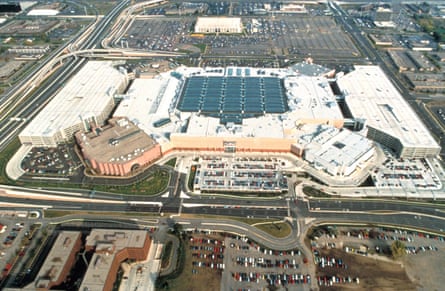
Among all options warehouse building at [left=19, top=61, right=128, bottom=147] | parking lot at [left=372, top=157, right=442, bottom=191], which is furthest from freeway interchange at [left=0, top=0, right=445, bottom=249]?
warehouse building at [left=19, top=61, right=128, bottom=147]

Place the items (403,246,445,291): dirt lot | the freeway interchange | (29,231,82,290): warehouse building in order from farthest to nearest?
the freeway interchange → (403,246,445,291): dirt lot → (29,231,82,290): warehouse building

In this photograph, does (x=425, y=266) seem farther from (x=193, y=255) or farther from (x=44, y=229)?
(x=44, y=229)

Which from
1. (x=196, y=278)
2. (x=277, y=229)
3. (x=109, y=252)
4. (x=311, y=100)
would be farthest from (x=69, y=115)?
(x=311, y=100)

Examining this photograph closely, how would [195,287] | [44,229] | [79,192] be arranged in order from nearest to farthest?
[195,287]
[44,229]
[79,192]

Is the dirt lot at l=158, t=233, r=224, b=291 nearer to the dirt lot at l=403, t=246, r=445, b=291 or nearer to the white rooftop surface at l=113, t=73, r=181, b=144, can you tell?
the dirt lot at l=403, t=246, r=445, b=291

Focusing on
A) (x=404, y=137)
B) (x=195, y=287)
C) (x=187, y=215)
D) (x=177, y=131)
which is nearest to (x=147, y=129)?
(x=177, y=131)

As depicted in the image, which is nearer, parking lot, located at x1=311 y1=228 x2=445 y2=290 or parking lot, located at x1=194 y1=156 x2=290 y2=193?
parking lot, located at x1=311 y1=228 x2=445 y2=290

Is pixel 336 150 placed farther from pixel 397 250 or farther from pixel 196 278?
pixel 196 278
